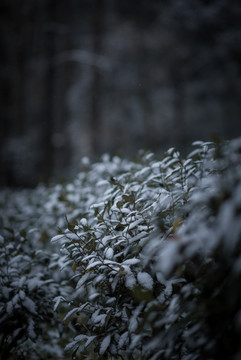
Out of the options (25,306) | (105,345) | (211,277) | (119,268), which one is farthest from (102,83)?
(211,277)

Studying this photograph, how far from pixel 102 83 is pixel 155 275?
381 inches

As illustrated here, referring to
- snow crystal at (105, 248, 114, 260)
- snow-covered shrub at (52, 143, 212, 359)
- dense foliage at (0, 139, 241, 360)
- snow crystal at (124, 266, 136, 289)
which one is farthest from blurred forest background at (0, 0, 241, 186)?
snow crystal at (124, 266, 136, 289)

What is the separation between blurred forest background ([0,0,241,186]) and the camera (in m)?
9.46

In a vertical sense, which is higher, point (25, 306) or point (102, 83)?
point (102, 83)

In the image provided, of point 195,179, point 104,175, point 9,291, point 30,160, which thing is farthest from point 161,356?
point 30,160

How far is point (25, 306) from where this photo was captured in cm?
144

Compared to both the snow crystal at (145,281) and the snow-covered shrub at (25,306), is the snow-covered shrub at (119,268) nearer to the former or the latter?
the snow crystal at (145,281)

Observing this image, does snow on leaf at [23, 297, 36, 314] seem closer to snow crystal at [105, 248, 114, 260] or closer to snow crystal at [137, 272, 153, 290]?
snow crystal at [105, 248, 114, 260]

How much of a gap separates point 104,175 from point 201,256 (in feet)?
6.43

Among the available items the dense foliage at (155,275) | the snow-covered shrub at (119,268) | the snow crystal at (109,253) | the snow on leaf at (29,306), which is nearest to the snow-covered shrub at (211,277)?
the dense foliage at (155,275)

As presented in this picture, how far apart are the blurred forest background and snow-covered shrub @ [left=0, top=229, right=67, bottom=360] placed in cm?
754

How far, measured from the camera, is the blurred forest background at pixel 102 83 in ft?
31.0

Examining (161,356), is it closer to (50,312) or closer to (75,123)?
(50,312)

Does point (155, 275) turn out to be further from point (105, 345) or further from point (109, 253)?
point (105, 345)
